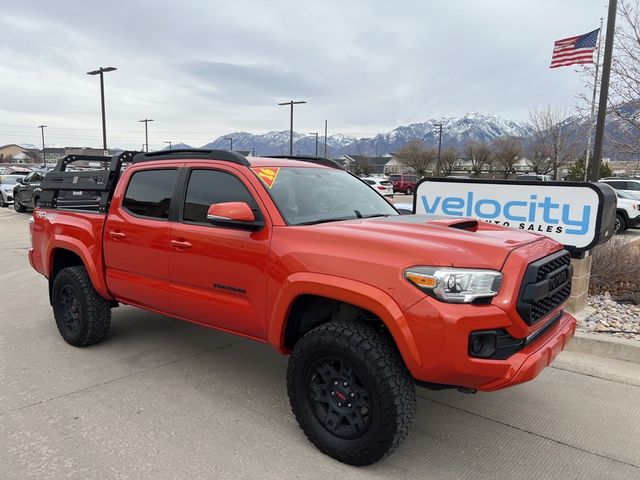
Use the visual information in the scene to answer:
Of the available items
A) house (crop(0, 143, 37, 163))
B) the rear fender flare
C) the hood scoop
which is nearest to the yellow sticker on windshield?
the hood scoop

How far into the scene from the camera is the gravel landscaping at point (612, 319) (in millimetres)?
5137

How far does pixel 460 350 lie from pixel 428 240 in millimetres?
645

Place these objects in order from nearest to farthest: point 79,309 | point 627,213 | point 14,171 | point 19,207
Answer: point 79,309, point 627,213, point 19,207, point 14,171

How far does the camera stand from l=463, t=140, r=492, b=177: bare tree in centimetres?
6662

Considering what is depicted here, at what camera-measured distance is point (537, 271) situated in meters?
2.78

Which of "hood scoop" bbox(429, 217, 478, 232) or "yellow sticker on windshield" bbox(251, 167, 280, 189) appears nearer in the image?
"hood scoop" bbox(429, 217, 478, 232)

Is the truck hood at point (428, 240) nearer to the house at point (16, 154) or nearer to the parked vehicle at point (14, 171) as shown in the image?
the parked vehicle at point (14, 171)

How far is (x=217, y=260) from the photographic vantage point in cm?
355

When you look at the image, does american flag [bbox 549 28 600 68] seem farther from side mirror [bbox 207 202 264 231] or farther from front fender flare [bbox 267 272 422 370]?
front fender flare [bbox 267 272 422 370]

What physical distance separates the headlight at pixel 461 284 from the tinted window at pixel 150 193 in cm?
233

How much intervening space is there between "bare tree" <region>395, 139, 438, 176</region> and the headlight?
70.9m

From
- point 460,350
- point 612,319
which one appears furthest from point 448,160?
point 460,350

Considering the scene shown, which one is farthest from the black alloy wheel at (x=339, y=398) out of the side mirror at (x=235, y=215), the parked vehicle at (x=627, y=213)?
the parked vehicle at (x=627, y=213)

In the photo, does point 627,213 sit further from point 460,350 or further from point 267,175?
point 460,350
